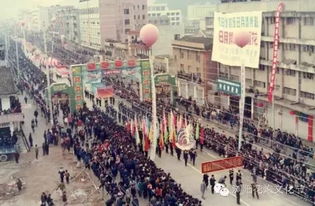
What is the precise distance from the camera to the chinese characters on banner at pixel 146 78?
40.7 meters

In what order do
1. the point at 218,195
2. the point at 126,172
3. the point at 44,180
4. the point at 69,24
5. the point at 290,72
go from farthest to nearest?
1. the point at 69,24
2. the point at 290,72
3. the point at 44,180
4. the point at 126,172
5. the point at 218,195

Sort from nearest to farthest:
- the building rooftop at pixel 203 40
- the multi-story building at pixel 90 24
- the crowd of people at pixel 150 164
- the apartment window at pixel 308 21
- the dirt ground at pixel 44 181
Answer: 1. the crowd of people at pixel 150 164
2. the dirt ground at pixel 44 181
3. the apartment window at pixel 308 21
4. the building rooftop at pixel 203 40
5. the multi-story building at pixel 90 24

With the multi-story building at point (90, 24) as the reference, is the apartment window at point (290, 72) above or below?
below

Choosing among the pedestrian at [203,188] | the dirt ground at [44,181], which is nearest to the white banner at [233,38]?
the pedestrian at [203,188]

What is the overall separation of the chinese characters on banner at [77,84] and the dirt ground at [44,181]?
8.53 meters

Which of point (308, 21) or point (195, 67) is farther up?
point (308, 21)

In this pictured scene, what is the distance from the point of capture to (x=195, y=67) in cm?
4306

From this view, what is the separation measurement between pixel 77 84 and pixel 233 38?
39.9ft

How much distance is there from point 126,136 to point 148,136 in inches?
52.7

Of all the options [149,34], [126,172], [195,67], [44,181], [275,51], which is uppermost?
[149,34]

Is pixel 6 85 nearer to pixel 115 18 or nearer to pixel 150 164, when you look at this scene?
pixel 150 164

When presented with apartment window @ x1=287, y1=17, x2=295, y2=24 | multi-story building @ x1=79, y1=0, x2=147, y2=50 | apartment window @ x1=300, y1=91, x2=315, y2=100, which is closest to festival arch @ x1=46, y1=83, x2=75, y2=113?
apartment window @ x1=287, y1=17, x2=295, y2=24

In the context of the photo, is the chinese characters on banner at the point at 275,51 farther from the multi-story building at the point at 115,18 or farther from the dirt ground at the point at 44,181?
the multi-story building at the point at 115,18

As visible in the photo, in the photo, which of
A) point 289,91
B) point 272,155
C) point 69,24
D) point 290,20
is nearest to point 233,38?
point 290,20
